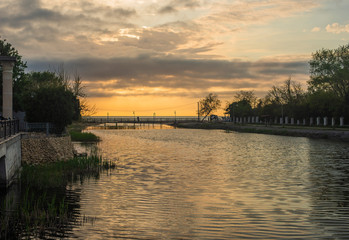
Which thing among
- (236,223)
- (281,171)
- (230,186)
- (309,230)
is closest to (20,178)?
(230,186)

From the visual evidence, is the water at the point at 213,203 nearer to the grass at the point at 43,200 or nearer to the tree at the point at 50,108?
the grass at the point at 43,200

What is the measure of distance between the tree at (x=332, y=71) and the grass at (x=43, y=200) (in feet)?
223

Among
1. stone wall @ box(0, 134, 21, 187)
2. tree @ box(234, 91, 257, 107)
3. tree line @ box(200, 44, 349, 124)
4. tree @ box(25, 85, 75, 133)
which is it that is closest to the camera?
stone wall @ box(0, 134, 21, 187)

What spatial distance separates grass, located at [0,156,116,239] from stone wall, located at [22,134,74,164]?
1.26 metres

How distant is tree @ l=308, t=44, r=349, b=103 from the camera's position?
83312 mm

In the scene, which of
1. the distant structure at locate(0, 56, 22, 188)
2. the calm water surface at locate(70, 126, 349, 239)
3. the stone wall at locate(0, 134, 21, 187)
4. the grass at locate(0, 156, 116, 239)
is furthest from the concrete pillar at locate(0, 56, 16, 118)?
the calm water surface at locate(70, 126, 349, 239)

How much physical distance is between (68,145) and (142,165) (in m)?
6.32

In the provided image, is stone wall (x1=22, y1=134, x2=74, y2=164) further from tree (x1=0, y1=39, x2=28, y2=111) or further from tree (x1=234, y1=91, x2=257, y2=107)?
tree (x1=234, y1=91, x2=257, y2=107)

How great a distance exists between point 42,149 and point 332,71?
246 feet

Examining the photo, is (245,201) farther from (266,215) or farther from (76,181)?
(76,181)

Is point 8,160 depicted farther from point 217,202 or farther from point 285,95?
point 285,95

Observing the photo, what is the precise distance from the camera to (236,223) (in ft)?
47.4

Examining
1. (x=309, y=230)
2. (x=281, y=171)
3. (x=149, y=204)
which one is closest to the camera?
(x=309, y=230)

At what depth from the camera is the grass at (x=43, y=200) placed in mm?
13320
